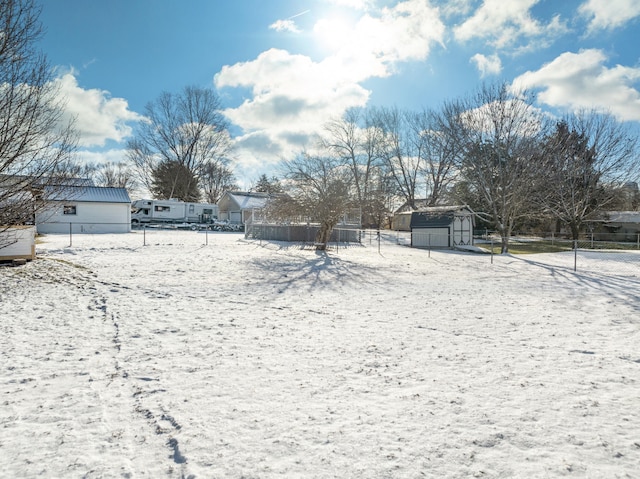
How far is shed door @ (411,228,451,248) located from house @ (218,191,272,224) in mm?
19613

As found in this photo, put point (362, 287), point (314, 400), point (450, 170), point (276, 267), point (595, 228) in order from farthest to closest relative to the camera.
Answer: point (450, 170) < point (595, 228) < point (276, 267) < point (362, 287) < point (314, 400)

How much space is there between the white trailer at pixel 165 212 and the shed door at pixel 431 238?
2602 cm

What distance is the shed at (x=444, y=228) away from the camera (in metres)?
24.5

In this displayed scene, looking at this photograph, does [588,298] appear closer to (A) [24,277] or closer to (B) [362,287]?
(B) [362,287]

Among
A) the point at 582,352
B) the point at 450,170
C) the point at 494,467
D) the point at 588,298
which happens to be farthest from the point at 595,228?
the point at 494,467

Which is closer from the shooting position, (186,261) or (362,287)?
(362,287)

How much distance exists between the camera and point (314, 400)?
3.49 metres

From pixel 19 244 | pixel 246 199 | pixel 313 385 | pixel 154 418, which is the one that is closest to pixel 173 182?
pixel 246 199

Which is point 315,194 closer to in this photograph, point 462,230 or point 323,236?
point 323,236

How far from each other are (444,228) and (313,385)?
74.4ft

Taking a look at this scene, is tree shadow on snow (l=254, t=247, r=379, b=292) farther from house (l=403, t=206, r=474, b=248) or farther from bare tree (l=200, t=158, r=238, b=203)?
bare tree (l=200, t=158, r=238, b=203)

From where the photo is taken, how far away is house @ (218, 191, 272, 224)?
40.9 meters

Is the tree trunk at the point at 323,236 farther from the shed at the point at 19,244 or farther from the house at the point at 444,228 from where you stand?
the shed at the point at 19,244

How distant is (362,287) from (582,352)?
527cm
